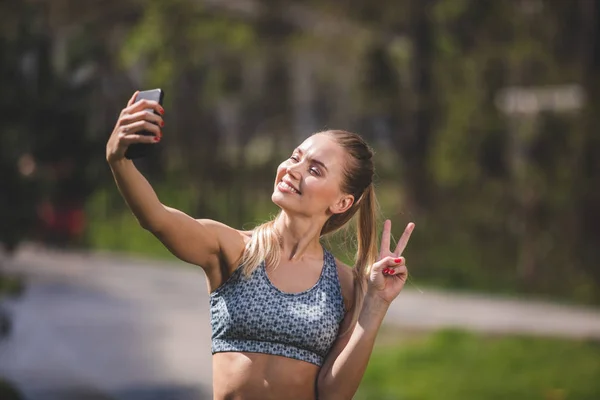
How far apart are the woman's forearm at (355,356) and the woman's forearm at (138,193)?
1.84 ft

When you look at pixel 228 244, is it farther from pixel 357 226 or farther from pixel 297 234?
pixel 357 226

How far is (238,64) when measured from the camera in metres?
14.1

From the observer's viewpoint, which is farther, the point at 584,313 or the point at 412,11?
the point at 412,11

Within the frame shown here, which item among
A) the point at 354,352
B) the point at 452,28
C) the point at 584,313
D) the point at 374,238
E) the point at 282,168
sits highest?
the point at 282,168

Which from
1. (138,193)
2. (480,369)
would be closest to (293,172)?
(138,193)

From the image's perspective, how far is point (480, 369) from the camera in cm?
820

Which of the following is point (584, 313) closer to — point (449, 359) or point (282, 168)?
point (449, 359)

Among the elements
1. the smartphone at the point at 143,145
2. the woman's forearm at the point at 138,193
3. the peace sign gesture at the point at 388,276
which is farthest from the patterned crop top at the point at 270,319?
the smartphone at the point at 143,145

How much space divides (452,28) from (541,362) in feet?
19.1

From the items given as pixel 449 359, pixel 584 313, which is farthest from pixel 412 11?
pixel 449 359

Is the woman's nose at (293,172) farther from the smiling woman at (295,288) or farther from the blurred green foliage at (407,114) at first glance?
the blurred green foliage at (407,114)

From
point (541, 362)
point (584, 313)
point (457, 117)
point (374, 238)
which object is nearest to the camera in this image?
point (374, 238)

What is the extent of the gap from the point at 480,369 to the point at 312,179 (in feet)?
18.3

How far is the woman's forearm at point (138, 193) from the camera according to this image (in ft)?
8.46
